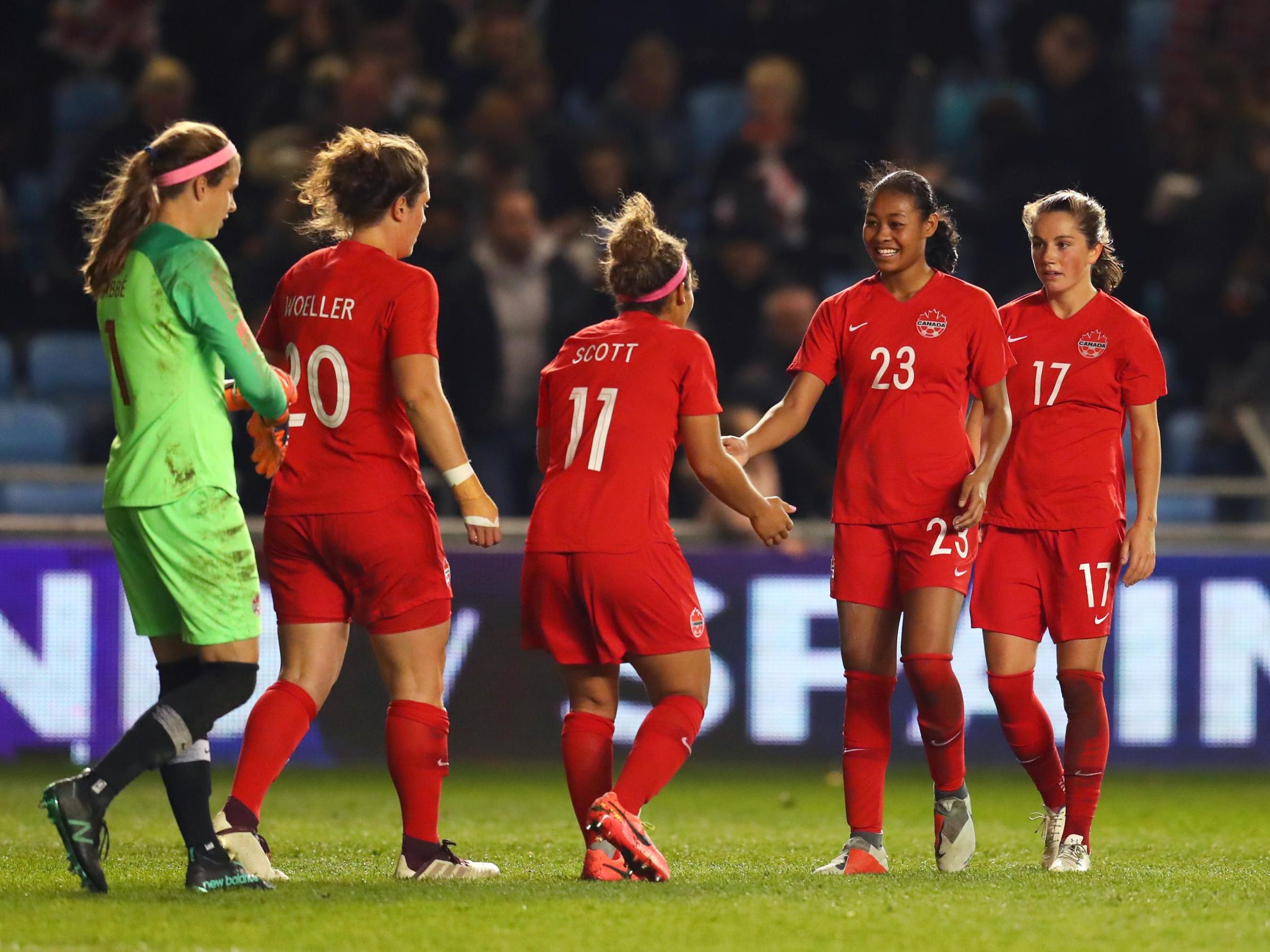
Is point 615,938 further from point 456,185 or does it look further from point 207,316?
point 456,185

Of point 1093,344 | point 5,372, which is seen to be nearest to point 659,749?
point 1093,344

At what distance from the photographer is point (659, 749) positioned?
5.13m

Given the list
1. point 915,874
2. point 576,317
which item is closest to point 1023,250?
point 576,317

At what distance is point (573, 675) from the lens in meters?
5.34

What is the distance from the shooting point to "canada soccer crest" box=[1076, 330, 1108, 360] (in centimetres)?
579

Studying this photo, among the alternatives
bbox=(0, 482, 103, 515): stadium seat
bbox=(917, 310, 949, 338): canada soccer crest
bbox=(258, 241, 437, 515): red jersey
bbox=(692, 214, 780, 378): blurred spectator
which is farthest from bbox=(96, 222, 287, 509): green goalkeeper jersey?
bbox=(692, 214, 780, 378): blurred spectator

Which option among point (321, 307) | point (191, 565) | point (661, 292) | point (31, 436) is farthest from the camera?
point (31, 436)

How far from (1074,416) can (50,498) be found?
5901 millimetres

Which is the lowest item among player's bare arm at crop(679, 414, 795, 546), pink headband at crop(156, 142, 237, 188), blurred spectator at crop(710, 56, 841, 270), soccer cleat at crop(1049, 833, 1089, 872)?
soccer cleat at crop(1049, 833, 1089, 872)

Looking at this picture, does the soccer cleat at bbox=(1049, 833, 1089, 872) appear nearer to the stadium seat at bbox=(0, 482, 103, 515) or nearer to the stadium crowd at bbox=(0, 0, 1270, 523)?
the stadium crowd at bbox=(0, 0, 1270, 523)

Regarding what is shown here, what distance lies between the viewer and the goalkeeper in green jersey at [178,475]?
471cm

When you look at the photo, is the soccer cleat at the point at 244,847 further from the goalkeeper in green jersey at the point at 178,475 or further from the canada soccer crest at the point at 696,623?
the canada soccer crest at the point at 696,623

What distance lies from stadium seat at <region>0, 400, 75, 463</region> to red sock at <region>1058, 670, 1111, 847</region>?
6.41m

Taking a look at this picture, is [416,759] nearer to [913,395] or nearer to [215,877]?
[215,877]
